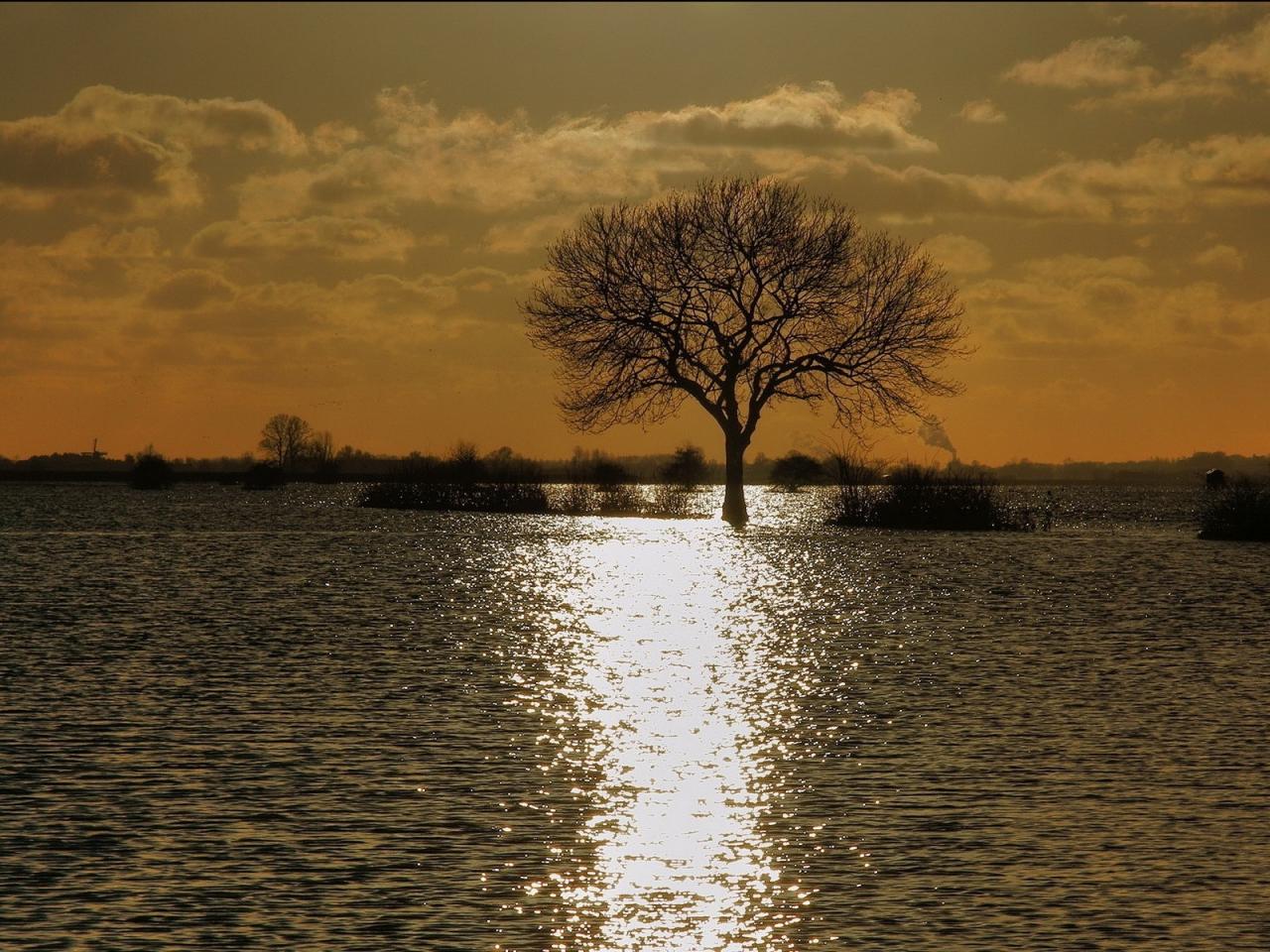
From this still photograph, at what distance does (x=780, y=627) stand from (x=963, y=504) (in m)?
35.8

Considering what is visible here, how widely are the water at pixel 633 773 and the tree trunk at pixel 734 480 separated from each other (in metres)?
35.1

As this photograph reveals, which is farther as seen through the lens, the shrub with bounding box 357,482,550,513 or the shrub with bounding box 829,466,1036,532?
the shrub with bounding box 357,482,550,513

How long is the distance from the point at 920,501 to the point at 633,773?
4968 centimetres

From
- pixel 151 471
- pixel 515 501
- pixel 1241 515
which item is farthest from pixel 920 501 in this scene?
pixel 151 471

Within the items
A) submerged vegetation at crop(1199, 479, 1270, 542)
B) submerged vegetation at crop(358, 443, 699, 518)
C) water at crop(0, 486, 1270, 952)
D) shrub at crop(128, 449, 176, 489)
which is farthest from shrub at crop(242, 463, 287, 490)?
water at crop(0, 486, 1270, 952)

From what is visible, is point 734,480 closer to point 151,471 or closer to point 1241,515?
point 1241,515

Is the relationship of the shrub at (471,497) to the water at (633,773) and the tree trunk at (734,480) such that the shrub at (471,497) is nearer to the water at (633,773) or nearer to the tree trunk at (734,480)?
the tree trunk at (734,480)

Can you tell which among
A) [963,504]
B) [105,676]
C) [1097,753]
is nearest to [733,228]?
[963,504]

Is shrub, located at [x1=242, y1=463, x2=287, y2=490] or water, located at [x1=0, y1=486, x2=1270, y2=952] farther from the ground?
shrub, located at [x1=242, y1=463, x2=287, y2=490]

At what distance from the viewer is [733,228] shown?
68.0 metres

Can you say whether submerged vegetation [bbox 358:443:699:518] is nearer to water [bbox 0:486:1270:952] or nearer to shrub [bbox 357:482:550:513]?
shrub [bbox 357:482:550:513]

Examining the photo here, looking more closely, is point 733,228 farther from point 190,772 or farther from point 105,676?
point 190,772

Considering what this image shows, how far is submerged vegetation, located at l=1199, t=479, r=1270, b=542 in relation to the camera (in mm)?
57938

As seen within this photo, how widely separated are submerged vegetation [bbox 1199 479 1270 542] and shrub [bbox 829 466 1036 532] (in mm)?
6934
